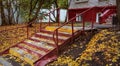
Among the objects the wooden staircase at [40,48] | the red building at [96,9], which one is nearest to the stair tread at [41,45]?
the wooden staircase at [40,48]

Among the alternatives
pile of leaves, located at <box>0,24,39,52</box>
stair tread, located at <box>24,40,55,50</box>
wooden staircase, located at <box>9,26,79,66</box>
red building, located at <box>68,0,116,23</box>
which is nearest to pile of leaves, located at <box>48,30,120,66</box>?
wooden staircase, located at <box>9,26,79,66</box>

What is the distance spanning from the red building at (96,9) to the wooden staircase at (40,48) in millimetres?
4065

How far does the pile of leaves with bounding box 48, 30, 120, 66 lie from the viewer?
27.9 ft

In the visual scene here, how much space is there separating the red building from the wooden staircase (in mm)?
4065

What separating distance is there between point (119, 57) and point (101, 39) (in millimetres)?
1697

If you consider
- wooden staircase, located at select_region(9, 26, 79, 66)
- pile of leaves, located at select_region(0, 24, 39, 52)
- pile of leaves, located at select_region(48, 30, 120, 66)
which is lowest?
pile of leaves, located at select_region(0, 24, 39, 52)

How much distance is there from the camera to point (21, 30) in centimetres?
1697

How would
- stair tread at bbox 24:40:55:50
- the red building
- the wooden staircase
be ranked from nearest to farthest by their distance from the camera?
the wooden staircase < stair tread at bbox 24:40:55:50 < the red building

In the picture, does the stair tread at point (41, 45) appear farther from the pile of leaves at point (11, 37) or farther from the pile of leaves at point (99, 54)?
the pile of leaves at point (11, 37)

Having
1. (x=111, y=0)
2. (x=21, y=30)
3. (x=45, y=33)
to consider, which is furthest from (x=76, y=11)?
(x=45, y=33)

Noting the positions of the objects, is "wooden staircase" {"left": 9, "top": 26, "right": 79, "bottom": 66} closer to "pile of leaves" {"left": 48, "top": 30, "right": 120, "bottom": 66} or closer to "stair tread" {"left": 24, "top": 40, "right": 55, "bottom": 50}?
"stair tread" {"left": 24, "top": 40, "right": 55, "bottom": 50}

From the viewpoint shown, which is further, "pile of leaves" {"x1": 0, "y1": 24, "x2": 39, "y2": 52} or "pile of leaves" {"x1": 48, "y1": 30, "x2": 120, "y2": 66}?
"pile of leaves" {"x1": 0, "y1": 24, "x2": 39, "y2": 52}

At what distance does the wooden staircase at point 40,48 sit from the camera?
1032 centimetres

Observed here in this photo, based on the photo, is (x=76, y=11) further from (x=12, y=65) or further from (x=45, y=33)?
(x=12, y=65)
